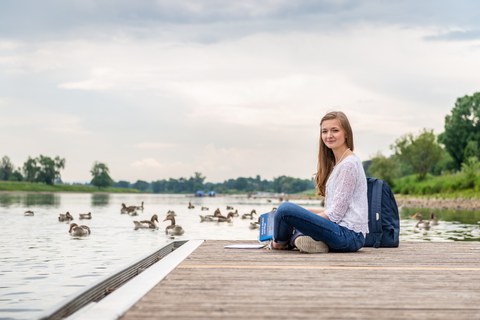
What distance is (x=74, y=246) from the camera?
1997 cm

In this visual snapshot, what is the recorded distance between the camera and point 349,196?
8031 mm

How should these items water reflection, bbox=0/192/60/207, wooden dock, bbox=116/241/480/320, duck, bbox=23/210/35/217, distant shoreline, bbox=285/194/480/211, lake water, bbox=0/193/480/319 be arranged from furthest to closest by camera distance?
1. water reflection, bbox=0/192/60/207
2. distant shoreline, bbox=285/194/480/211
3. duck, bbox=23/210/35/217
4. lake water, bbox=0/193/480/319
5. wooden dock, bbox=116/241/480/320

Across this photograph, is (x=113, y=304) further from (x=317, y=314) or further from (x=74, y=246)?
(x=74, y=246)

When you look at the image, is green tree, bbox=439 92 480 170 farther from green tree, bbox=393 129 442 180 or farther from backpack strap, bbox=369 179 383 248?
backpack strap, bbox=369 179 383 248

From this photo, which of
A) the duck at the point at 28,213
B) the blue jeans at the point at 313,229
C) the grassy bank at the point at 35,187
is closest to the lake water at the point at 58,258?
the blue jeans at the point at 313,229

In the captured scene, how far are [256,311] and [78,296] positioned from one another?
60.2 inches

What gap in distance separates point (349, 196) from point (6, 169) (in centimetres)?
18430

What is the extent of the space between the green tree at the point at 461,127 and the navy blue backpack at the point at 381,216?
87.6 metres

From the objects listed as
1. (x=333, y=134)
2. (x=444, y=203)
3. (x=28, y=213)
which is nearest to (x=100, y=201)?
(x=444, y=203)

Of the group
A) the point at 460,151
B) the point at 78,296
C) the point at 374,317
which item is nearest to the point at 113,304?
the point at 78,296

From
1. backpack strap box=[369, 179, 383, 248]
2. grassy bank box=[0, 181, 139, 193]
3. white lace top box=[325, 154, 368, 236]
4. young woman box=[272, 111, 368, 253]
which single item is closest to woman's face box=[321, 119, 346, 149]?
young woman box=[272, 111, 368, 253]

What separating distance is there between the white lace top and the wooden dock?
1.39 feet

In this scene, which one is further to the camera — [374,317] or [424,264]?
[424,264]

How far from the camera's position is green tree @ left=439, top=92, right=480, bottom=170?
93000 mm
